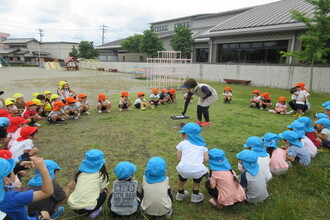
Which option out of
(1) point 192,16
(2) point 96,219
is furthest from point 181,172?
(1) point 192,16

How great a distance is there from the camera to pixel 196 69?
2072cm

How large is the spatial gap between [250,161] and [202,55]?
23364mm

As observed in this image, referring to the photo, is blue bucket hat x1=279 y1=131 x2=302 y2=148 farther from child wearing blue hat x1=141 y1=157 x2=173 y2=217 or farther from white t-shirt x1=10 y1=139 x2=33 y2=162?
white t-shirt x1=10 y1=139 x2=33 y2=162

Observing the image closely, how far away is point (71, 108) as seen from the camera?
7.23 m

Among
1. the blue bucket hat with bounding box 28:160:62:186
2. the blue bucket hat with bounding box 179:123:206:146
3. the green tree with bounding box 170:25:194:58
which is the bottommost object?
the blue bucket hat with bounding box 28:160:62:186

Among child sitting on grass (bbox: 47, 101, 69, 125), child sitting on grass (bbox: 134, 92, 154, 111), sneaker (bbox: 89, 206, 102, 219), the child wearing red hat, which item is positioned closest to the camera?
sneaker (bbox: 89, 206, 102, 219)

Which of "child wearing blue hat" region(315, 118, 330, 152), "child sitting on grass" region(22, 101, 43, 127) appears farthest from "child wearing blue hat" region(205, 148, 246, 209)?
"child sitting on grass" region(22, 101, 43, 127)

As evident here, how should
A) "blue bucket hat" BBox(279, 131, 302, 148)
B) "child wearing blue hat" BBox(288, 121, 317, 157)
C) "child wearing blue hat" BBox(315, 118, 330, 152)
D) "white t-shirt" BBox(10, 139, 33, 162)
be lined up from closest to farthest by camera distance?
1. "white t-shirt" BBox(10, 139, 33, 162)
2. "blue bucket hat" BBox(279, 131, 302, 148)
3. "child wearing blue hat" BBox(288, 121, 317, 157)
4. "child wearing blue hat" BBox(315, 118, 330, 152)

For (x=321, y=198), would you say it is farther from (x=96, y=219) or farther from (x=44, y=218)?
(x=44, y=218)

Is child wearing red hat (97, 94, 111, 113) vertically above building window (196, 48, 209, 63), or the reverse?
building window (196, 48, 209, 63)

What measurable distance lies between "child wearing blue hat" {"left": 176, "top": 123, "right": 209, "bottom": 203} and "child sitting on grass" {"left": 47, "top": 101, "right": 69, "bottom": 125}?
16.3ft

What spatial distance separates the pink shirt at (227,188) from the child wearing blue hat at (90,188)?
141 centimetres

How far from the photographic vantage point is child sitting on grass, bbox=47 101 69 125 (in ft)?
21.8

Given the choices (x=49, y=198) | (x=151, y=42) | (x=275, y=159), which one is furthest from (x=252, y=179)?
(x=151, y=42)
